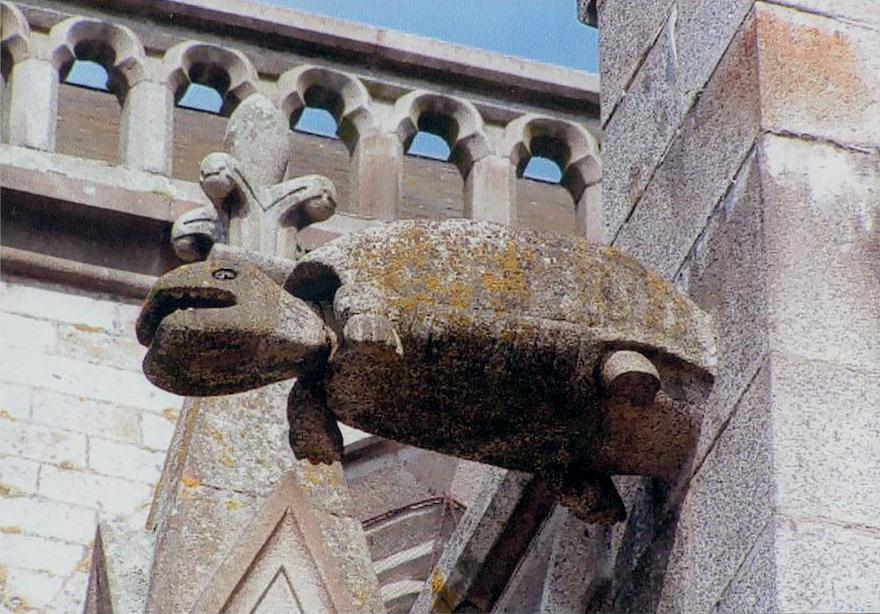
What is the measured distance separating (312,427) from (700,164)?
85 centimetres

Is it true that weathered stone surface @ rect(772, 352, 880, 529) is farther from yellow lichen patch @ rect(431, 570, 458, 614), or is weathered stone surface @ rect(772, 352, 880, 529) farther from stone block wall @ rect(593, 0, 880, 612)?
yellow lichen patch @ rect(431, 570, 458, 614)

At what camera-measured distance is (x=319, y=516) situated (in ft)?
22.2

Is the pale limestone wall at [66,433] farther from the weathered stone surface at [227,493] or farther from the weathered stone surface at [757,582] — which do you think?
the weathered stone surface at [757,582]

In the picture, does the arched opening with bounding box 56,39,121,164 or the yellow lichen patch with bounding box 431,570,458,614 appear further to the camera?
the arched opening with bounding box 56,39,121,164

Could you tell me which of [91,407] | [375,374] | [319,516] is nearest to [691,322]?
[375,374]

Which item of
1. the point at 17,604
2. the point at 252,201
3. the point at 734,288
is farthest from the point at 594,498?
the point at 17,604

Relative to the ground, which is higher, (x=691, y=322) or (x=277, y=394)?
(x=277, y=394)

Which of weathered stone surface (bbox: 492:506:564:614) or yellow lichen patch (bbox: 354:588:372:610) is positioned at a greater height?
yellow lichen patch (bbox: 354:588:372:610)

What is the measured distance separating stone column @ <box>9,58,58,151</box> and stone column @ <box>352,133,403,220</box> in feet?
2.86

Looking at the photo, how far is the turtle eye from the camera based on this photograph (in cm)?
536

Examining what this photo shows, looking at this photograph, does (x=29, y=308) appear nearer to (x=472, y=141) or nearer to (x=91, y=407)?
(x=91, y=407)

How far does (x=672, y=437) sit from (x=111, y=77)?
487 cm

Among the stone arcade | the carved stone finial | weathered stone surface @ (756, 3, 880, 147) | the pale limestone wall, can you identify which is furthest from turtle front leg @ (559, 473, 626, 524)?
the pale limestone wall

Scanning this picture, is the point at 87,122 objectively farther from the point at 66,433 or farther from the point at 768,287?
the point at 768,287
